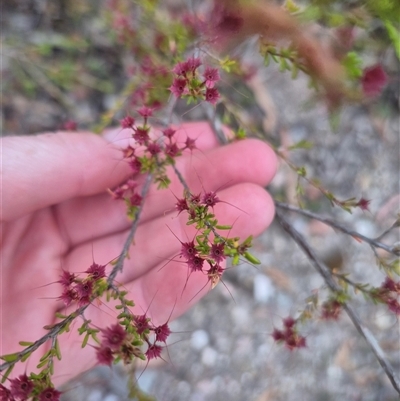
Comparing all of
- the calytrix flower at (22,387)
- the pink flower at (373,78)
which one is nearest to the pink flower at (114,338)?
the calytrix flower at (22,387)

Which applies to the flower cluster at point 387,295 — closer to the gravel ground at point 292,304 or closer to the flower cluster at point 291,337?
the flower cluster at point 291,337

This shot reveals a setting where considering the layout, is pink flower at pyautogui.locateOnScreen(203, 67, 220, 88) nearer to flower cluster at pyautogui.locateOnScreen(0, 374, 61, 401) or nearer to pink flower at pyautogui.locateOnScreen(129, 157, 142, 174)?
pink flower at pyautogui.locateOnScreen(129, 157, 142, 174)

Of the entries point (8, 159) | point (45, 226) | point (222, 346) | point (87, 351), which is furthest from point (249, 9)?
point (222, 346)

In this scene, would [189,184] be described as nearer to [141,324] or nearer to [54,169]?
[54,169]

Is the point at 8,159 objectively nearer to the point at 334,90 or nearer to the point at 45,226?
the point at 45,226

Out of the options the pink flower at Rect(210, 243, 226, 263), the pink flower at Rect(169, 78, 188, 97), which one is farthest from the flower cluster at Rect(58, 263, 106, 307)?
the pink flower at Rect(169, 78, 188, 97)
